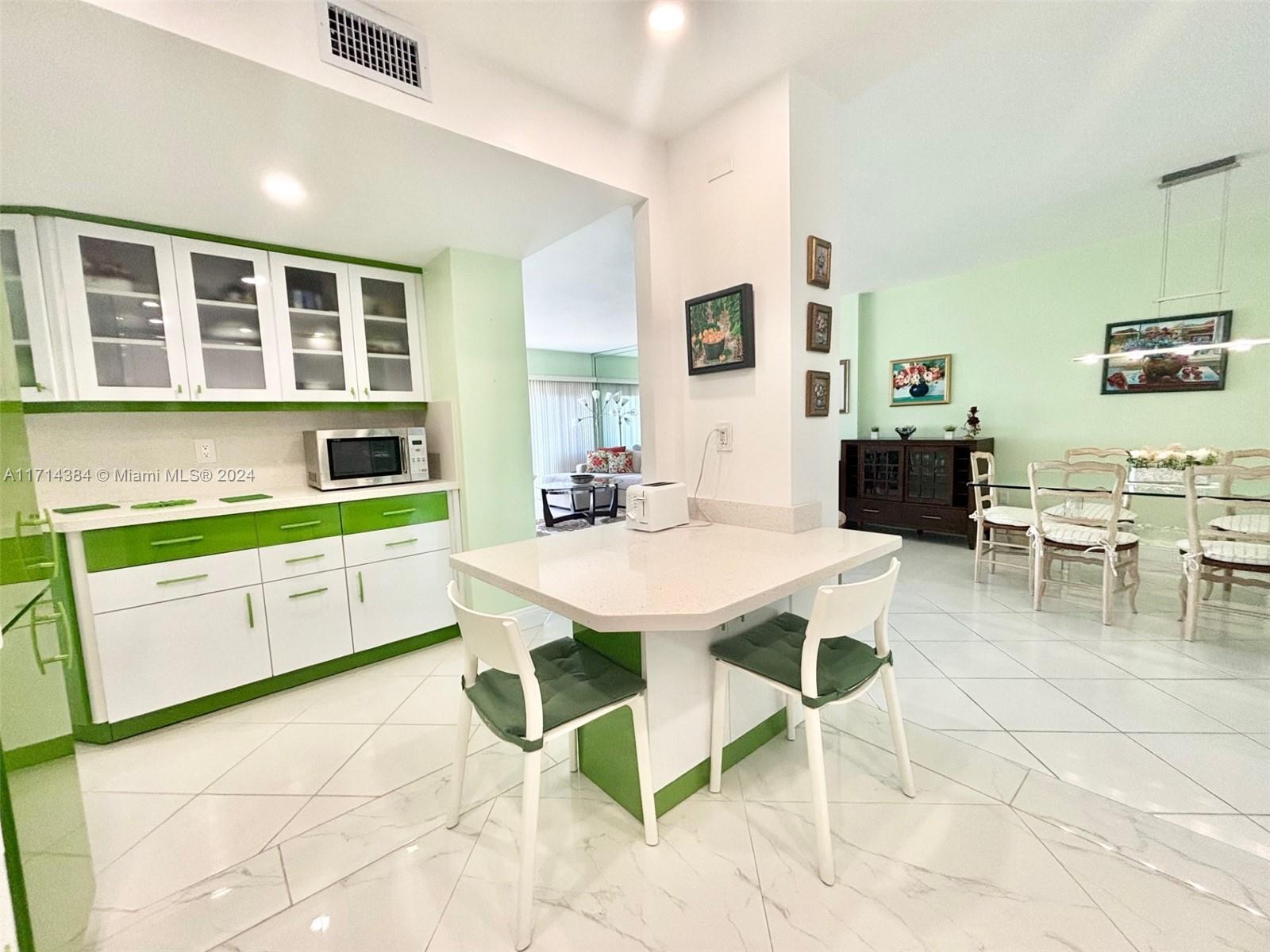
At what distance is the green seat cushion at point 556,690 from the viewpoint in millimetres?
1195

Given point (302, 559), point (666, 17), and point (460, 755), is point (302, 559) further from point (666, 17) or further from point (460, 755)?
point (666, 17)

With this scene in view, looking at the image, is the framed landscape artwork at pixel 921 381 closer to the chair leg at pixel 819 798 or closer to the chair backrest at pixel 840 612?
the chair backrest at pixel 840 612

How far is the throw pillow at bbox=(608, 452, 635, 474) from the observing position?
7219 mm

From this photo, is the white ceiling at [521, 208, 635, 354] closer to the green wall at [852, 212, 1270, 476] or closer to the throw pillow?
the throw pillow

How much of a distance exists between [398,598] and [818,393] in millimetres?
2312

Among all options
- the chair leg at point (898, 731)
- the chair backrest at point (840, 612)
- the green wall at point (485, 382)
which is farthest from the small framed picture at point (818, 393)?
the green wall at point (485, 382)

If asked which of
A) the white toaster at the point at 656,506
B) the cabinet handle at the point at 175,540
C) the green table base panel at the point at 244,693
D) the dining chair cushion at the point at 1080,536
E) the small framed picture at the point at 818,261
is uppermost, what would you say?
the small framed picture at the point at 818,261

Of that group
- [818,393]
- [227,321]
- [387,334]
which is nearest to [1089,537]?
[818,393]

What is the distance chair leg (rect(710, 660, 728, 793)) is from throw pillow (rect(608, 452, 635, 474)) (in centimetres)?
568

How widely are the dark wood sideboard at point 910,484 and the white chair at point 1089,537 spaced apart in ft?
3.65

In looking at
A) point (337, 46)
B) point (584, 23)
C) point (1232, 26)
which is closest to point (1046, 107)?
point (1232, 26)

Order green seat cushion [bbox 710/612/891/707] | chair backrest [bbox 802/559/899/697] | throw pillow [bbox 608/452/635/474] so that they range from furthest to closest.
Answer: throw pillow [bbox 608/452/635/474]
green seat cushion [bbox 710/612/891/707]
chair backrest [bbox 802/559/899/697]

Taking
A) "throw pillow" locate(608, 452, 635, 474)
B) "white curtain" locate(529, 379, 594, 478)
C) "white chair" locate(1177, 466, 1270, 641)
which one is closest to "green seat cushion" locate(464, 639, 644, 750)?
"white chair" locate(1177, 466, 1270, 641)

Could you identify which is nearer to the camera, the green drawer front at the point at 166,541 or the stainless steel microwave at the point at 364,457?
the green drawer front at the point at 166,541
